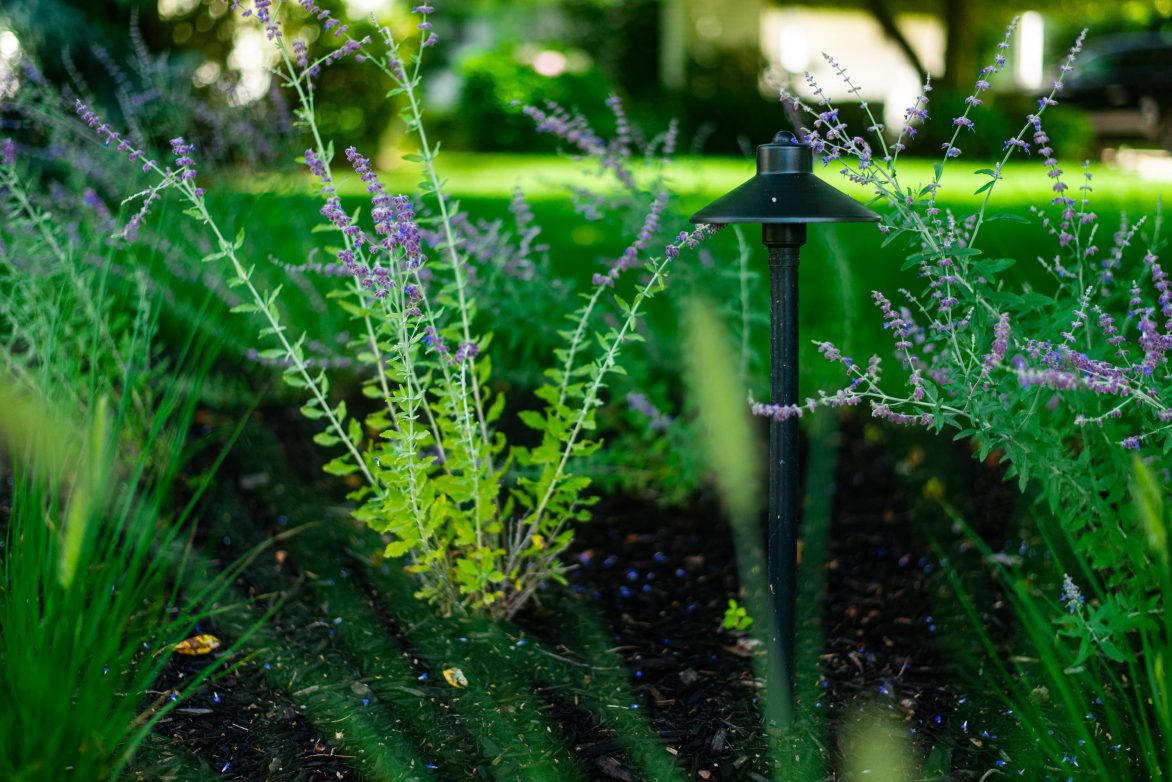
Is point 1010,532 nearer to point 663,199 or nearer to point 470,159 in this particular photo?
point 663,199

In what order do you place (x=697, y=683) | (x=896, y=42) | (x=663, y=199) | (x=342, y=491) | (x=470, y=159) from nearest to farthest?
(x=697, y=683)
(x=663, y=199)
(x=342, y=491)
(x=470, y=159)
(x=896, y=42)

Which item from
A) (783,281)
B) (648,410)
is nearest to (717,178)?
(648,410)

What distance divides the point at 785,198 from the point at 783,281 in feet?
0.52

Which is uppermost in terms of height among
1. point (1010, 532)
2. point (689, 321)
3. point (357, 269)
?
point (357, 269)

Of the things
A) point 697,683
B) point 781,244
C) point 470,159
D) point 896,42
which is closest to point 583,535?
point 697,683

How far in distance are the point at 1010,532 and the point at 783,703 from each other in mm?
1377

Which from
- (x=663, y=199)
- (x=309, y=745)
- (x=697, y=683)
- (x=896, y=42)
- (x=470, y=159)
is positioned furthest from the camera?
(x=896, y=42)

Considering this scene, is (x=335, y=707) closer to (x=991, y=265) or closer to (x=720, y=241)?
(x=991, y=265)

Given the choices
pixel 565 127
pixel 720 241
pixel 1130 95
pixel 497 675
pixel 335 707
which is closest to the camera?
pixel 335 707

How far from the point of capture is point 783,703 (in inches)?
86.3

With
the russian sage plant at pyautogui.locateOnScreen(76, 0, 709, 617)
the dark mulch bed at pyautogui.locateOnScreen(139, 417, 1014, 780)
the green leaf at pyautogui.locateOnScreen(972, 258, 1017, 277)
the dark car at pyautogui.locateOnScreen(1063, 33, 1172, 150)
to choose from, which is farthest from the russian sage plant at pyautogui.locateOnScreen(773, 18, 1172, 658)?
Answer: the dark car at pyautogui.locateOnScreen(1063, 33, 1172, 150)

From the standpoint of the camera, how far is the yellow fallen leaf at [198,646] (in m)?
2.55

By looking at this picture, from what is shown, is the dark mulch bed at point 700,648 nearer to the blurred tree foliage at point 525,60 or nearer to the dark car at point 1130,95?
the blurred tree foliage at point 525,60

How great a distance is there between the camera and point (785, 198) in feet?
6.49
